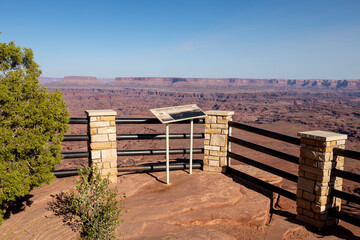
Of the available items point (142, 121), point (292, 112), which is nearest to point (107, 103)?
point (292, 112)

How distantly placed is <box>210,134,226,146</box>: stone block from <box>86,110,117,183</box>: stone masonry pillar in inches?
101

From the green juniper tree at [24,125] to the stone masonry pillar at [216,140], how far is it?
376 centimetres

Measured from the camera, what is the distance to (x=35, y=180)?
4.08m

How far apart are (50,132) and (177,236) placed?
2.64 m

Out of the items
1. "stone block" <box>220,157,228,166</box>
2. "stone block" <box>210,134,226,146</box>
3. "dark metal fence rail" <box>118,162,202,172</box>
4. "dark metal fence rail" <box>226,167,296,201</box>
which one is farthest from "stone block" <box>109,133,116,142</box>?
"dark metal fence rail" <box>226,167,296,201</box>

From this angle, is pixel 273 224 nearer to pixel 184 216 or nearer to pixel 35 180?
pixel 184 216

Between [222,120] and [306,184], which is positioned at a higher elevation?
[222,120]

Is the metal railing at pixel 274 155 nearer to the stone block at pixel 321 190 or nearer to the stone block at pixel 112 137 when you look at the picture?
the stone block at pixel 321 190

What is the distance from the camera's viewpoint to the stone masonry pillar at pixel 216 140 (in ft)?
22.0

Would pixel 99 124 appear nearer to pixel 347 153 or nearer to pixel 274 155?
pixel 274 155

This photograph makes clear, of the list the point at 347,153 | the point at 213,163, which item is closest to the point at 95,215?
the point at 213,163

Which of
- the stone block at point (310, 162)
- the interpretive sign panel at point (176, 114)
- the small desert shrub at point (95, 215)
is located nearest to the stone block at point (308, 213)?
the stone block at point (310, 162)

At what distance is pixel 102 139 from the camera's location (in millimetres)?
5891

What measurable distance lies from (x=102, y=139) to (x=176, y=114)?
180 centimetres
